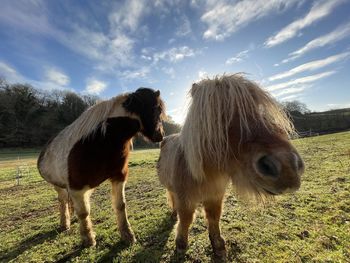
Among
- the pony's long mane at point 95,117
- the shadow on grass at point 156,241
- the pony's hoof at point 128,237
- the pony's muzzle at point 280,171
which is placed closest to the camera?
the pony's muzzle at point 280,171

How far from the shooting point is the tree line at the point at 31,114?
4350 centimetres

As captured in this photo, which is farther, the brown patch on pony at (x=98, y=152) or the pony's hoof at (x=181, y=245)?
the brown patch on pony at (x=98, y=152)

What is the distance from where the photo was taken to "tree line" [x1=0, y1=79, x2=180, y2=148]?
43500 millimetres

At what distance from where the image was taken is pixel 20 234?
15.7ft

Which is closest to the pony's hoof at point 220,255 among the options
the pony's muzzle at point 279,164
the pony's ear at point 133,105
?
the pony's muzzle at point 279,164

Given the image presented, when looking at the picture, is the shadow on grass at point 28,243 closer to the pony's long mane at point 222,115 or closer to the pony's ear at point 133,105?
the pony's ear at point 133,105

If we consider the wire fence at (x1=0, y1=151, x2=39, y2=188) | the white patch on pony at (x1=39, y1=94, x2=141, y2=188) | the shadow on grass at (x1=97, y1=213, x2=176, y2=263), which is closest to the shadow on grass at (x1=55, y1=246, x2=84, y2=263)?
the shadow on grass at (x1=97, y1=213, x2=176, y2=263)

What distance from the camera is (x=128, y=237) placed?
3752mm

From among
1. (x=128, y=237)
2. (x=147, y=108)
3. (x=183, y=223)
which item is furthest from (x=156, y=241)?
(x=147, y=108)

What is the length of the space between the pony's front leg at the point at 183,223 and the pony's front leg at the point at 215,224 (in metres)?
0.24

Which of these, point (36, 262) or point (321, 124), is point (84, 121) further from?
point (321, 124)

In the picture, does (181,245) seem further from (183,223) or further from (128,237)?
(128,237)

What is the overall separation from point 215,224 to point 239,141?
1.73 m

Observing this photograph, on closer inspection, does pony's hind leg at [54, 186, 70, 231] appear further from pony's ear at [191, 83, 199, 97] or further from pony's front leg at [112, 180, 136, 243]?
pony's ear at [191, 83, 199, 97]
